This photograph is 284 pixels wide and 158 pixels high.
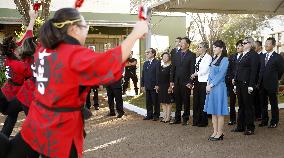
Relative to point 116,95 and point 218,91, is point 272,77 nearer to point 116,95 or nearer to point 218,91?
point 218,91

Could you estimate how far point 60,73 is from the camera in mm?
2895

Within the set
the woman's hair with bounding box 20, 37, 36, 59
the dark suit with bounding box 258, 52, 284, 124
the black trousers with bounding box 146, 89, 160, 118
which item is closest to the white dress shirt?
the dark suit with bounding box 258, 52, 284, 124

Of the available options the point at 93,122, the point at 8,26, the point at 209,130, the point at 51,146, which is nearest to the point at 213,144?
the point at 209,130

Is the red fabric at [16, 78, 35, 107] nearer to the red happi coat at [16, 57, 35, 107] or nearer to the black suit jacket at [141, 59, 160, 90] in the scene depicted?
the red happi coat at [16, 57, 35, 107]

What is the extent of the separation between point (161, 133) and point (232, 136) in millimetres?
1378

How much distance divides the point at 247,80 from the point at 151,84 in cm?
296

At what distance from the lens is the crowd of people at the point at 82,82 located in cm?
286

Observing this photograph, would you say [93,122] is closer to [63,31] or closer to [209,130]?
[209,130]

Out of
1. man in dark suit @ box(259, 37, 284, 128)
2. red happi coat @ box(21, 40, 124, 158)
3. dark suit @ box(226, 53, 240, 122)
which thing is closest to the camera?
red happi coat @ box(21, 40, 124, 158)

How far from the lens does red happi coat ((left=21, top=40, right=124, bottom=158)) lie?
280 cm

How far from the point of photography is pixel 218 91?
7.41 m

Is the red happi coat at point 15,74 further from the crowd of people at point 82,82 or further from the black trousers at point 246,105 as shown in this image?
the black trousers at point 246,105

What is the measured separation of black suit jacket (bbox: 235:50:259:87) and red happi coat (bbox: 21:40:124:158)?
525 centimetres

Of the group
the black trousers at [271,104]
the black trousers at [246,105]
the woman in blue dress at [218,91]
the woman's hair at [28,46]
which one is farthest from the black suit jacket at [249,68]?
the woman's hair at [28,46]
